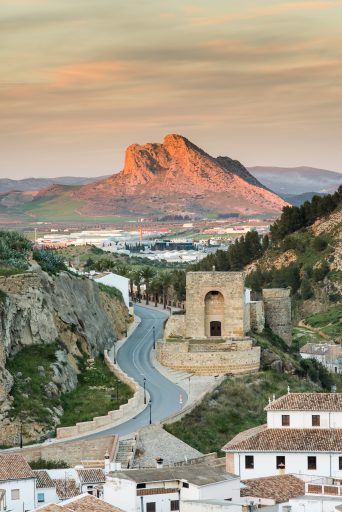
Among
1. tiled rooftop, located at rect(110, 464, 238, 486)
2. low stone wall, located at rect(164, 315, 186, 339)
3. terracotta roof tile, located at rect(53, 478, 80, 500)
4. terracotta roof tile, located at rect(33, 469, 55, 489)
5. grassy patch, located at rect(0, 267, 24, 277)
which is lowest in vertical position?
terracotta roof tile, located at rect(53, 478, 80, 500)

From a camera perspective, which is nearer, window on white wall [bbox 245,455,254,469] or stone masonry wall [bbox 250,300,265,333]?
window on white wall [bbox 245,455,254,469]

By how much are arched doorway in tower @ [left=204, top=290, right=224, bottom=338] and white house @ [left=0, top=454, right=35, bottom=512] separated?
97.9 feet

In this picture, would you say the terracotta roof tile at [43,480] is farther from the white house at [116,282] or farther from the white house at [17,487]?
the white house at [116,282]

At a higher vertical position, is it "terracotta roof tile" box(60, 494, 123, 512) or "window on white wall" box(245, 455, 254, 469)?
"terracotta roof tile" box(60, 494, 123, 512)

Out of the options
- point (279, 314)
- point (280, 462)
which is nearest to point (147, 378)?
point (279, 314)

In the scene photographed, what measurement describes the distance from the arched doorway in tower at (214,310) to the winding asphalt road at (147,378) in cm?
379

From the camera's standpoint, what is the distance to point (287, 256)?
534 feet

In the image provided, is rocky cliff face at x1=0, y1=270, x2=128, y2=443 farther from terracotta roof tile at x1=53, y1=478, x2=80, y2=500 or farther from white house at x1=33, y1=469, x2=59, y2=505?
white house at x1=33, y1=469, x2=59, y2=505

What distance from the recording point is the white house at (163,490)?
5209 cm

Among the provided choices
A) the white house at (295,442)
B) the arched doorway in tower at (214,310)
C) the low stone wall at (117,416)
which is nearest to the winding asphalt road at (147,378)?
the low stone wall at (117,416)

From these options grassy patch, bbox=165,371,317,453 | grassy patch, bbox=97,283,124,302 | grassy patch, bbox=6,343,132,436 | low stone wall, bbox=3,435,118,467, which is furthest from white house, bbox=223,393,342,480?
grassy patch, bbox=97,283,124,302

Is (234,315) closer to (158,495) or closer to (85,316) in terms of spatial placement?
(85,316)

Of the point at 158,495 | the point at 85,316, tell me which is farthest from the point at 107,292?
the point at 158,495

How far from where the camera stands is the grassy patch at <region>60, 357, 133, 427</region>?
70250 mm
